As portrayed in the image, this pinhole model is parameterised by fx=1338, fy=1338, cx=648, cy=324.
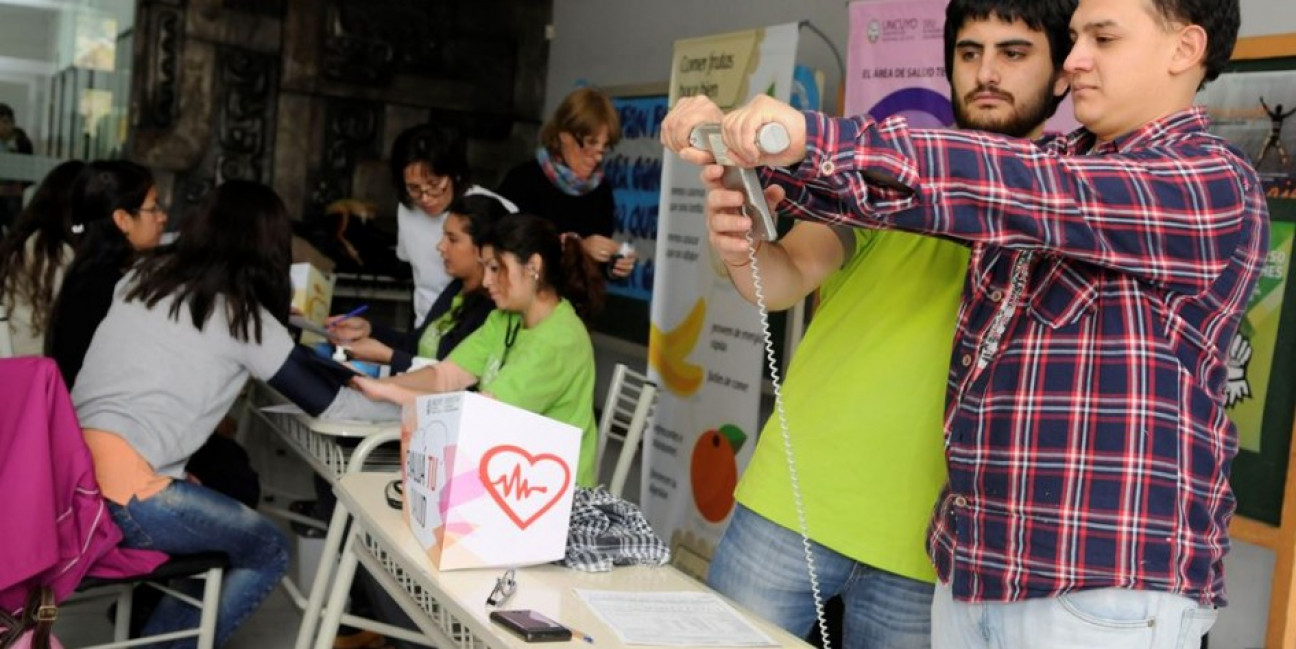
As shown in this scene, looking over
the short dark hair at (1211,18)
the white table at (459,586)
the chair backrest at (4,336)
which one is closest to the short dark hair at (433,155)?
the chair backrest at (4,336)

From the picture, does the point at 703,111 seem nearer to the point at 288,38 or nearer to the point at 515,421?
the point at 515,421

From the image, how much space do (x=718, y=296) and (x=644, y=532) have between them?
7.19ft

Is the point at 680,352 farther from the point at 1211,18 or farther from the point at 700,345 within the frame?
the point at 1211,18

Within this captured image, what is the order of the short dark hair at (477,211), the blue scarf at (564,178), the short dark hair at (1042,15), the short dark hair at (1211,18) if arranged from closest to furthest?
the short dark hair at (1211,18)
the short dark hair at (1042,15)
the short dark hair at (477,211)
the blue scarf at (564,178)

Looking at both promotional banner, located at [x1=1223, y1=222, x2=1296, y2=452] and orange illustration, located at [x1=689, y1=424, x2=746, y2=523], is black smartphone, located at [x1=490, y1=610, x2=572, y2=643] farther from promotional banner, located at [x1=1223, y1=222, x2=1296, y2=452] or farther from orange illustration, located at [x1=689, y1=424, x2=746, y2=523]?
orange illustration, located at [x1=689, y1=424, x2=746, y2=523]

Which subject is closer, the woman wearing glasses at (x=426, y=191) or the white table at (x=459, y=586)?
the white table at (x=459, y=586)

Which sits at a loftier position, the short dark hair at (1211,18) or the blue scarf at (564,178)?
the short dark hair at (1211,18)

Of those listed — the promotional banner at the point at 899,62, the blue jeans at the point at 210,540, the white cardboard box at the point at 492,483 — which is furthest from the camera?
the promotional banner at the point at 899,62

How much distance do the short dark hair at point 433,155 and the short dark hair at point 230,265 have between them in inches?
45.7

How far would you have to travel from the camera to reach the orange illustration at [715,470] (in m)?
4.20

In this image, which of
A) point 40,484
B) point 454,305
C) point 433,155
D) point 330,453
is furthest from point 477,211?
point 40,484

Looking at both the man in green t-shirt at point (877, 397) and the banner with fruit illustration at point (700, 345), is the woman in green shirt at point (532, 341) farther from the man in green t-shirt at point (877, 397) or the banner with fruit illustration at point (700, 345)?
the man in green t-shirt at point (877, 397)

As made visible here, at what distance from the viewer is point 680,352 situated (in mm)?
4477

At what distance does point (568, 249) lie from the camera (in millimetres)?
3465
